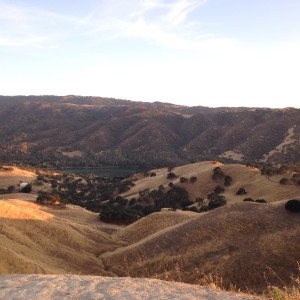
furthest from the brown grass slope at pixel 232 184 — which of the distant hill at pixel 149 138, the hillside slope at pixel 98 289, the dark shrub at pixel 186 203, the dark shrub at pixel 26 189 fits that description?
the distant hill at pixel 149 138

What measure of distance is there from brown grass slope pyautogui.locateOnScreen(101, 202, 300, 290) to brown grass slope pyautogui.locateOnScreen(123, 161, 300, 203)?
1984 cm

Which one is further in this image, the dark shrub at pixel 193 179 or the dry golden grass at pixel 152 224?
the dark shrub at pixel 193 179

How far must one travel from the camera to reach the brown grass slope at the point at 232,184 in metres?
42.2

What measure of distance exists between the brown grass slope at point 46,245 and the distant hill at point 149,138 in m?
81.1

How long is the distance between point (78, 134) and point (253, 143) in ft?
240

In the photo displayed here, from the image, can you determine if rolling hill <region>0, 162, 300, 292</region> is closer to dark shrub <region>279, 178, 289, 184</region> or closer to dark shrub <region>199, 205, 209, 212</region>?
dark shrub <region>199, 205, 209, 212</region>

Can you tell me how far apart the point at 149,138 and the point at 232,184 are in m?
92.1

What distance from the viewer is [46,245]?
22609 mm

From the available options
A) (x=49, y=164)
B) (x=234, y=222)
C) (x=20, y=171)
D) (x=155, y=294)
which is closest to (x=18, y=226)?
(x=234, y=222)

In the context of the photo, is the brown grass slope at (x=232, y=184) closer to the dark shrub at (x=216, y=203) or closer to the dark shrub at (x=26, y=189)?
the dark shrub at (x=216, y=203)

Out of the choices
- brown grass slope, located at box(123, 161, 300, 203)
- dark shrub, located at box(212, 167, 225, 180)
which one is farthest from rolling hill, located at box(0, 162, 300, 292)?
dark shrub, located at box(212, 167, 225, 180)

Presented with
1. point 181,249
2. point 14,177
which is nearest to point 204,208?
point 181,249

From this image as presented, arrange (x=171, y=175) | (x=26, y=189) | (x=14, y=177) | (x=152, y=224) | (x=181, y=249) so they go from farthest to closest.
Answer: (x=14, y=177) < (x=171, y=175) < (x=26, y=189) < (x=152, y=224) < (x=181, y=249)

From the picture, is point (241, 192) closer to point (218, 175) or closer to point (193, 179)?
point (218, 175)
